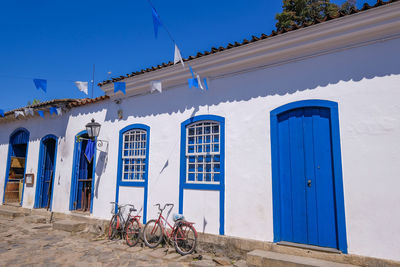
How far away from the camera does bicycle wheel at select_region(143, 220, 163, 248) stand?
20.7 ft

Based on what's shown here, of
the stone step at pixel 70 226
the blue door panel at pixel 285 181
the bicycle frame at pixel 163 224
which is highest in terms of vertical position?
the blue door panel at pixel 285 181

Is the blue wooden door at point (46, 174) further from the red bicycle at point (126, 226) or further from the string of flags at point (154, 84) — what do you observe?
the red bicycle at point (126, 226)

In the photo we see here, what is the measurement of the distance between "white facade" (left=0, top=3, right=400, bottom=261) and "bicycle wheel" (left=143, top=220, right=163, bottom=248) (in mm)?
339

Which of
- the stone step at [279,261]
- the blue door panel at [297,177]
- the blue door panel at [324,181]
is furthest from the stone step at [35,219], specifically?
the blue door panel at [324,181]

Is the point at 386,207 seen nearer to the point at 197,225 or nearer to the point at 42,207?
the point at 197,225

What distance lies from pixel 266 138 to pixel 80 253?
4.62m

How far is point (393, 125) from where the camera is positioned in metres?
4.39

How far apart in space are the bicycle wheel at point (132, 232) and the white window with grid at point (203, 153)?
1.77 meters

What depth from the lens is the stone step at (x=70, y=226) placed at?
7.95 m

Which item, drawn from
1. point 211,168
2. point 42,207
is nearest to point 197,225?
point 211,168

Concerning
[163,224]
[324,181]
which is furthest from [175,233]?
[324,181]

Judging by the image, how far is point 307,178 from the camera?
5.03 meters

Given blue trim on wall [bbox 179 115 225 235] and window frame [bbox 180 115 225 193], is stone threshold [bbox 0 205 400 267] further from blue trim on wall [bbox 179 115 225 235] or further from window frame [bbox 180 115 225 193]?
window frame [bbox 180 115 225 193]

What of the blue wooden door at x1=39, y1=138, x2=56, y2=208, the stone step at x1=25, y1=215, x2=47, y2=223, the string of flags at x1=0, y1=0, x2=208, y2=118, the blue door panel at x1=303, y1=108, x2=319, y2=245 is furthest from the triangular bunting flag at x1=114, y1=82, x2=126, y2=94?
the stone step at x1=25, y1=215, x2=47, y2=223
